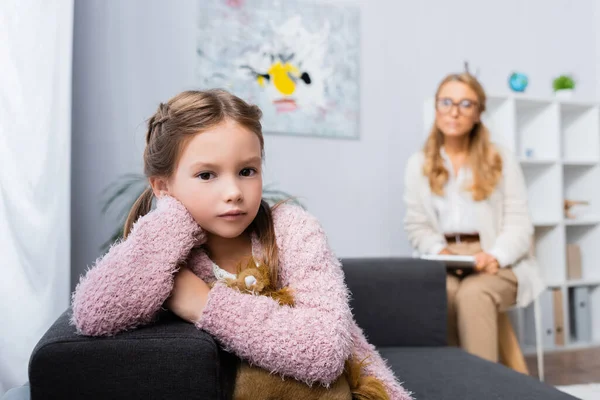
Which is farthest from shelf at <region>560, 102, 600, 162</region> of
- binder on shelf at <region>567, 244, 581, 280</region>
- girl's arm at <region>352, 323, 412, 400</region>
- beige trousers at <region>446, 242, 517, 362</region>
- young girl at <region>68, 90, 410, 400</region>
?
young girl at <region>68, 90, 410, 400</region>

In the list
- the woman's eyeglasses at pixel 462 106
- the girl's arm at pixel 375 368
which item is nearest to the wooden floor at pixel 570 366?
the woman's eyeglasses at pixel 462 106

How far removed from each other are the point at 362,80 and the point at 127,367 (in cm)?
256

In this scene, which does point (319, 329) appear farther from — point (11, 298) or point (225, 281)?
point (11, 298)

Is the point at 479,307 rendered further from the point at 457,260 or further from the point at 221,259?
the point at 221,259

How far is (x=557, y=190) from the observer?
9.89 feet

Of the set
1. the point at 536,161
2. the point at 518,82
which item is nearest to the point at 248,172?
the point at 536,161

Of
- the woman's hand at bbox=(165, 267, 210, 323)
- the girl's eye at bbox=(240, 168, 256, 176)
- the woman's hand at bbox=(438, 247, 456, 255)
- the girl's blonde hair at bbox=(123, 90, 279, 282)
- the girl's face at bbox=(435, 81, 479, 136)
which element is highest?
the girl's face at bbox=(435, 81, 479, 136)

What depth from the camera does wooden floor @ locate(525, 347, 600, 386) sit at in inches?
97.8

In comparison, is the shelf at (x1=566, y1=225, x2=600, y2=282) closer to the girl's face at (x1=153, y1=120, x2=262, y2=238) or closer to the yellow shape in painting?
the yellow shape in painting

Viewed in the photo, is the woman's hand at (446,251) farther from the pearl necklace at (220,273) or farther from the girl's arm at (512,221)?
the pearl necklace at (220,273)

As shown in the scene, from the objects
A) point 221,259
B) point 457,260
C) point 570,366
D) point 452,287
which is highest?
point 221,259

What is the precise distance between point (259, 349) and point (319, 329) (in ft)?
0.33

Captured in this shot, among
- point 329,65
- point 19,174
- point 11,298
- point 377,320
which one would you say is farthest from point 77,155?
point 377,320

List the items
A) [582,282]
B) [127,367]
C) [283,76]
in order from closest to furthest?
[127,367]
[283,76]
[582,282]
